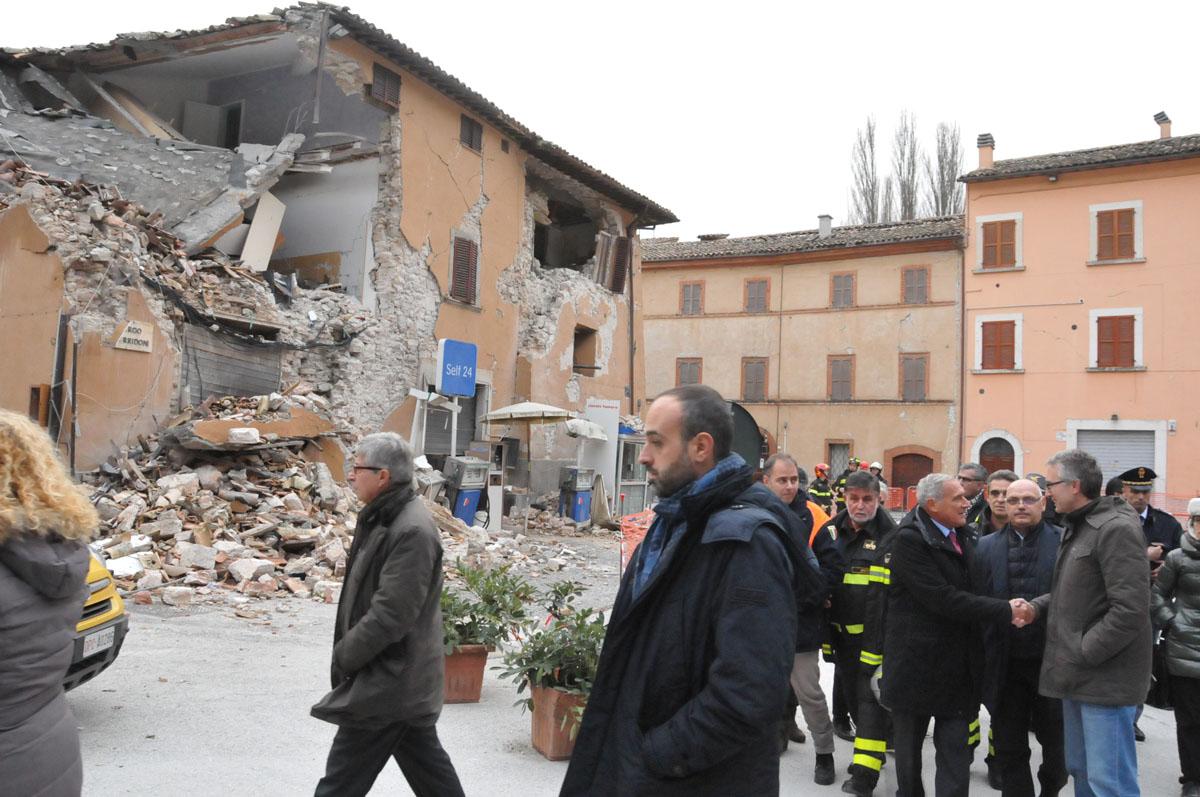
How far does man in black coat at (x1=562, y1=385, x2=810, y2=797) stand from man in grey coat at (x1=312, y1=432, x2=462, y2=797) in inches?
47.1

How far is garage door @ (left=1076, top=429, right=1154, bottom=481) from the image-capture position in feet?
84.6

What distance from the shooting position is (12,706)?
2.14m

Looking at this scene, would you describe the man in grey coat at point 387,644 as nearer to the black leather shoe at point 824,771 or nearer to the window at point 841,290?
the black leather shoe at point 824,771

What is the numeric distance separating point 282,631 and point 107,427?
16.6ft

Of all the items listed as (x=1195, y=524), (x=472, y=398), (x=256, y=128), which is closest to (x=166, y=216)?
(x=256, y=128)

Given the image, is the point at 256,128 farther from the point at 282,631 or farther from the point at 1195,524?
the point at 1195,524

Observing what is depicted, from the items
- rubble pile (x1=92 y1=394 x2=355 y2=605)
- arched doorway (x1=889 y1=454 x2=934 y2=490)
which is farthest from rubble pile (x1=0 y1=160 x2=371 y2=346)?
arched doorway (x1=889 y1=454 x2=934 y2=490)

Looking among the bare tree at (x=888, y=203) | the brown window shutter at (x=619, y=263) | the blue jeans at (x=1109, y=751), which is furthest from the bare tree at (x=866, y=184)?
the blue jeans at (x=1109, y=751)

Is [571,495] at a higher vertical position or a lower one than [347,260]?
lower

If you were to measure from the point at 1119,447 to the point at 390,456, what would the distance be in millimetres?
28079

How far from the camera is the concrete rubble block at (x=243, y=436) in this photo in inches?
429

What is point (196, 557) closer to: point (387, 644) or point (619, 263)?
point (387, 644)

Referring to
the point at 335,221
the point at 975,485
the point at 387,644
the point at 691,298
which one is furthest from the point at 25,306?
the point at 691,298

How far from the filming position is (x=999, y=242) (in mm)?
28359
